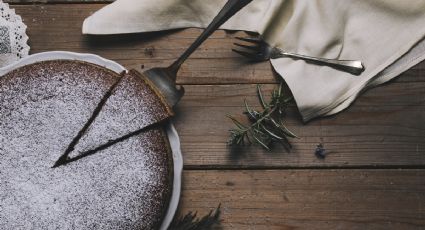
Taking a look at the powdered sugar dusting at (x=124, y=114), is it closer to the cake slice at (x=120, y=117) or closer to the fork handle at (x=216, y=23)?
the cake slice at (x=120, y=117)

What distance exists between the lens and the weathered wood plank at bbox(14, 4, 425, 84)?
1.71m

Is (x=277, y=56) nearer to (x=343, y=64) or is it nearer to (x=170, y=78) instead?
(x=343, y=64)

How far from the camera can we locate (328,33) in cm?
167

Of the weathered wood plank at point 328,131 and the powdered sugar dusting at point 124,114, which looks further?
the weathered wood plank at point 328,131

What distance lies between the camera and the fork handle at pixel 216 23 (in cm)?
153

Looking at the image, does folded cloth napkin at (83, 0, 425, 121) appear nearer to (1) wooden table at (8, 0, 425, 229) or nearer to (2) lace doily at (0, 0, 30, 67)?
(1) wooden table at (8, 0, 425, 229)

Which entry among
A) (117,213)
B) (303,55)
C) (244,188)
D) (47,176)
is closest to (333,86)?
(303,55)

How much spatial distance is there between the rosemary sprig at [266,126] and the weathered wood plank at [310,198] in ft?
0.30

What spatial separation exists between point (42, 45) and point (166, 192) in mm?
577

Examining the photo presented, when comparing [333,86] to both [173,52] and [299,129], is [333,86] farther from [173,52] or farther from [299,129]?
[173,52]

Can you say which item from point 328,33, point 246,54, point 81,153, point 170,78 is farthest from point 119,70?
point 328,33

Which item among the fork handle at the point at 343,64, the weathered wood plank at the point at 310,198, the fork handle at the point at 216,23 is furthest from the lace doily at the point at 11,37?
the fork handle at the point at 343,64

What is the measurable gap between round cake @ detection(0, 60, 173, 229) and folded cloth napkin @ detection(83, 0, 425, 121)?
0.24 meters

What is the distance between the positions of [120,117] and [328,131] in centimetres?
60
